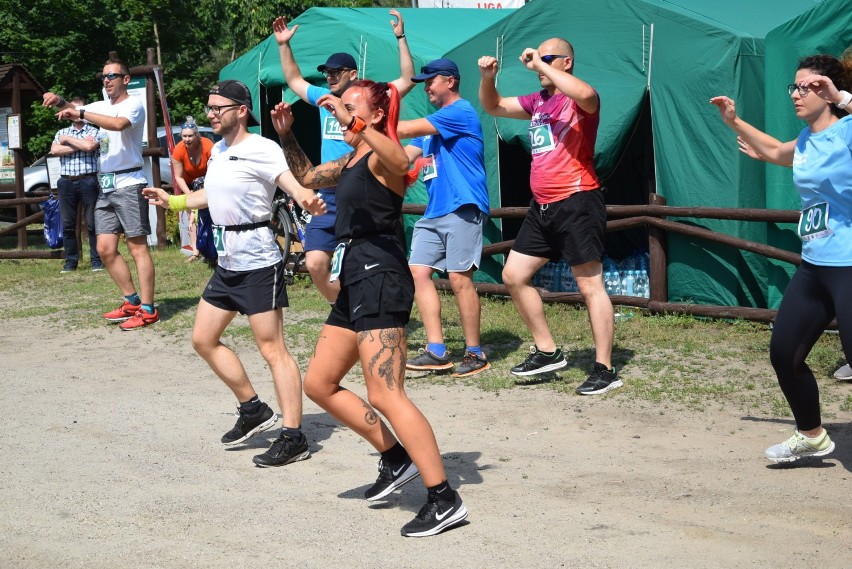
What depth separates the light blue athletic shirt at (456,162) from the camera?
7.46 meters

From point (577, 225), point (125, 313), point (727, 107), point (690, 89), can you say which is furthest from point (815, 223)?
point (125, 313)

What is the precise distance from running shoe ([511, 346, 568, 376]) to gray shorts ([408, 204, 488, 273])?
2.50 ft

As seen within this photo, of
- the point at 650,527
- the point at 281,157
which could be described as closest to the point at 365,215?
the point at 281,157

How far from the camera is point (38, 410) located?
6891 mm

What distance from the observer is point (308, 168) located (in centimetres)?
555

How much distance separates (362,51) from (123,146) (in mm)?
3470

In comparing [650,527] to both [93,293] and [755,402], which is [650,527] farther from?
[93,293]

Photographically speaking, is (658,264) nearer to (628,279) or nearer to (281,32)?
(628,279)

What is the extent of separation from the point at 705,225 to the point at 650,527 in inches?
202

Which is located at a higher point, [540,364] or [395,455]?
[395,455]

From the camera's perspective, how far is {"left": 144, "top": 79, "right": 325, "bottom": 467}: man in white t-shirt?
568 centimetres

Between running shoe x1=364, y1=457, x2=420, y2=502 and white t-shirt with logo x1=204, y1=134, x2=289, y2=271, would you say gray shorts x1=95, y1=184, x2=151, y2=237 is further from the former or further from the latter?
running shoe x1=364, y1=457, x2=420, y2=502

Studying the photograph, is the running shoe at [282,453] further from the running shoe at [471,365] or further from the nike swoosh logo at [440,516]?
the running shoe at [471,365]


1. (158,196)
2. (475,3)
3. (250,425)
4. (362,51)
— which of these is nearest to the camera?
(250,425)
